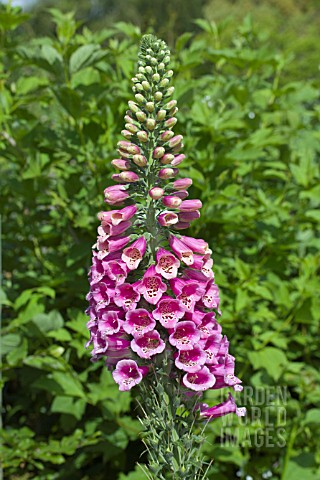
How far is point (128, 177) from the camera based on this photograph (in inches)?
68.7

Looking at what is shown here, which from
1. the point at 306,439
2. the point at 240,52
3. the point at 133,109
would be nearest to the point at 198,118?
the point at 240,52

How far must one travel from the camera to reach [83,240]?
350 cm

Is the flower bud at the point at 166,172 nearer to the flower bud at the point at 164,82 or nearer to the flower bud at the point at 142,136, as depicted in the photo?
the flower bud at the point at 142,136

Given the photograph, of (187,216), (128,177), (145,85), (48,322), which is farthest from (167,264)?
(48,322)

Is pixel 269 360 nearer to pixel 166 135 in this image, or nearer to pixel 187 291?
pixel 187 291

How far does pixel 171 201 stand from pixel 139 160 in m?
0.15

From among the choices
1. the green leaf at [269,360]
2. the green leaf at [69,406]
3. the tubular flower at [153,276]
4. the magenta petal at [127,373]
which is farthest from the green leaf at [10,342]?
the magenta petal at [127,373]

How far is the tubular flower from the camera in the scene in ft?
5.42

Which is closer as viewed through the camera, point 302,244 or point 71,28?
point 71,28

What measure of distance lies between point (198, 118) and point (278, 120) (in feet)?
3.79

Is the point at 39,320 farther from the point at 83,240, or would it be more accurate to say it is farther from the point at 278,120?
the point at 278,120

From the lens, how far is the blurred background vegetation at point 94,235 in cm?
312

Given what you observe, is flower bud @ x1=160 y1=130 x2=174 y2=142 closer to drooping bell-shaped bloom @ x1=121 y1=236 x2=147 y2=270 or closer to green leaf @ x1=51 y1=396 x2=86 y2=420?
drooping bell-shaped bloom @ x1=121 y1=236 x2=147 y2=270

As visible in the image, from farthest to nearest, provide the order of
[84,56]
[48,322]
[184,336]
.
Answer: [48,322] → [84,56] → [184,336]
